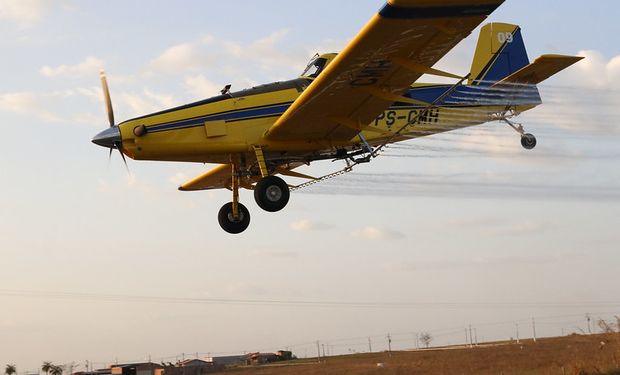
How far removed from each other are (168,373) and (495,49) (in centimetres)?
3925

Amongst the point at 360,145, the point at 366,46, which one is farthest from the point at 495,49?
the point at 366,46

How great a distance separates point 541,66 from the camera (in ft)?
64.5

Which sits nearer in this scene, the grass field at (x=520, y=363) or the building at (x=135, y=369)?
the grass field at (x=520, y=363)

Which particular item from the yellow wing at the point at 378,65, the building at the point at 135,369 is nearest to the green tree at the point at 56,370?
the building at the point at 135,369

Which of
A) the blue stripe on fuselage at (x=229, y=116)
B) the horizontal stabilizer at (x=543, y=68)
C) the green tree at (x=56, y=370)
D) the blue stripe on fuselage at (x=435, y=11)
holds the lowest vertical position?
the green tree at (x=56, y=370)

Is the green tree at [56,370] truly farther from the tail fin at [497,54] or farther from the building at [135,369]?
the tail fin at [497,54]

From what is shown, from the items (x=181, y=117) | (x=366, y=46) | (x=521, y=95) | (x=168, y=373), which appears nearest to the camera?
(x=366, y=46)

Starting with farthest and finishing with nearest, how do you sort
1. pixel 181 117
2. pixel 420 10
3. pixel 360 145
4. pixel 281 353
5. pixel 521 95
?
pixel 281 353
pixel 521 95
pixel 360 145
pixel 181 117
pixel 420 10

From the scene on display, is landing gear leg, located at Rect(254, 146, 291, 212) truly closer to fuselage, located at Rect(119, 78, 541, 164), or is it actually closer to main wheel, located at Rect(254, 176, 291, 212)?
main wheel, located at Rect(254, 176, 291, 212)

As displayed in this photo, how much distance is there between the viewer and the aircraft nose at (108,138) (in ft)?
58.2

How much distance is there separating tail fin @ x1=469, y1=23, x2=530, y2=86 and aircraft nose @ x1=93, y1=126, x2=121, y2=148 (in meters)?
10.1

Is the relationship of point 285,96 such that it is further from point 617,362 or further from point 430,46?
point 617,362

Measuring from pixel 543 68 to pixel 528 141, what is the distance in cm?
294

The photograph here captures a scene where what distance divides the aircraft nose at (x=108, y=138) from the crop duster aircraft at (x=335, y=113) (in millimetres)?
22
